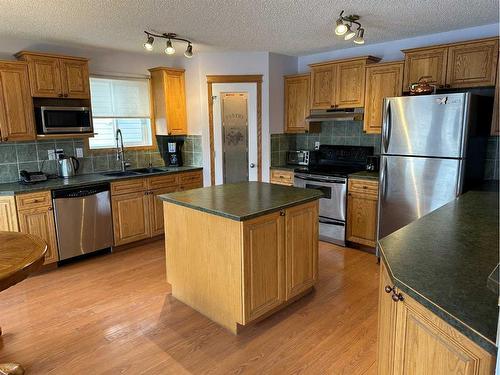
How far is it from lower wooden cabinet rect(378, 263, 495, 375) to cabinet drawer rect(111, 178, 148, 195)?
3.42 m

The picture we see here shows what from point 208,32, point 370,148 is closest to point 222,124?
point 208,32

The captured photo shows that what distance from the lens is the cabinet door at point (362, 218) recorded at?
3.98 m

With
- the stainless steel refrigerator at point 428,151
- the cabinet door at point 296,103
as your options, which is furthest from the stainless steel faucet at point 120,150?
the stainless steel refrigerator at point 428,151

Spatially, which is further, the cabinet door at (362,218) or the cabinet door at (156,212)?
the cabinet door at (156,212)

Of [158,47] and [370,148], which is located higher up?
[158,47]

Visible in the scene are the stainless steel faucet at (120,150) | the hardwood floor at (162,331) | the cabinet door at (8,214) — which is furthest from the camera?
the stainless steel faucet at (120,150)

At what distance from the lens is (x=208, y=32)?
12.0 feet

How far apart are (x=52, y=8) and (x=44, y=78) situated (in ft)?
3.82

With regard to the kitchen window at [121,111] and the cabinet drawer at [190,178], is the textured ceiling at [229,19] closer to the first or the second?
the kitchen window at [121,111]

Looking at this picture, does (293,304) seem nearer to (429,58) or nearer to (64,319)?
(64,319)

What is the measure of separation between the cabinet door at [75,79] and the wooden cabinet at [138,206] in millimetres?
1116

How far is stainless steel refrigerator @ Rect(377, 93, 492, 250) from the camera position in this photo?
315 centimetres

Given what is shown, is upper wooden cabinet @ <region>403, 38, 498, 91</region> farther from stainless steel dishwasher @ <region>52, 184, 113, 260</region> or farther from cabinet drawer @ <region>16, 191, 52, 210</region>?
cabinet drawer @ <region>16, 191, 52, 210</region>

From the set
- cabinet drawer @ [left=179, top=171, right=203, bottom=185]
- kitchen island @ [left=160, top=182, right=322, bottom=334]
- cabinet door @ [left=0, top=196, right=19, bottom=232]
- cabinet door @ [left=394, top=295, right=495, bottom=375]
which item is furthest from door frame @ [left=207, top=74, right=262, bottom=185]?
cabinet door @ [left=394, top=295, right=495, bottom=375]
